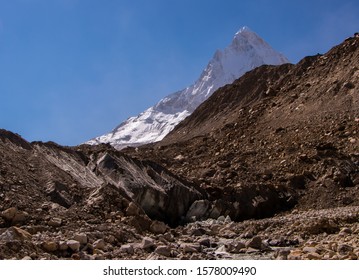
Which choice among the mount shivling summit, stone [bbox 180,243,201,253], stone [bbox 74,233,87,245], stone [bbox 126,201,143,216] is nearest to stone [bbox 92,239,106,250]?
the mount shivling summit

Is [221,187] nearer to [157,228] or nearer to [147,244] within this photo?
[157,228]

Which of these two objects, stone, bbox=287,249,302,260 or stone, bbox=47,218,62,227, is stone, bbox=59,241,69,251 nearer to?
stone, bbox=47,218,62,227

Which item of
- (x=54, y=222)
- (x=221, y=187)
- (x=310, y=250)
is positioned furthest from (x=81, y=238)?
(x=221, y=187)

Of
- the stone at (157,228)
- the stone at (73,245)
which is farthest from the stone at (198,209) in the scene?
the stone at (73,245)

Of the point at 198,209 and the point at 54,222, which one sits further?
the point at 198,209

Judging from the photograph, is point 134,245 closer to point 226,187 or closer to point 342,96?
point 226,187

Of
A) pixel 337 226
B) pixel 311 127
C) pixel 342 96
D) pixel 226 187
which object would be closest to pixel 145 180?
pixel 226 187
